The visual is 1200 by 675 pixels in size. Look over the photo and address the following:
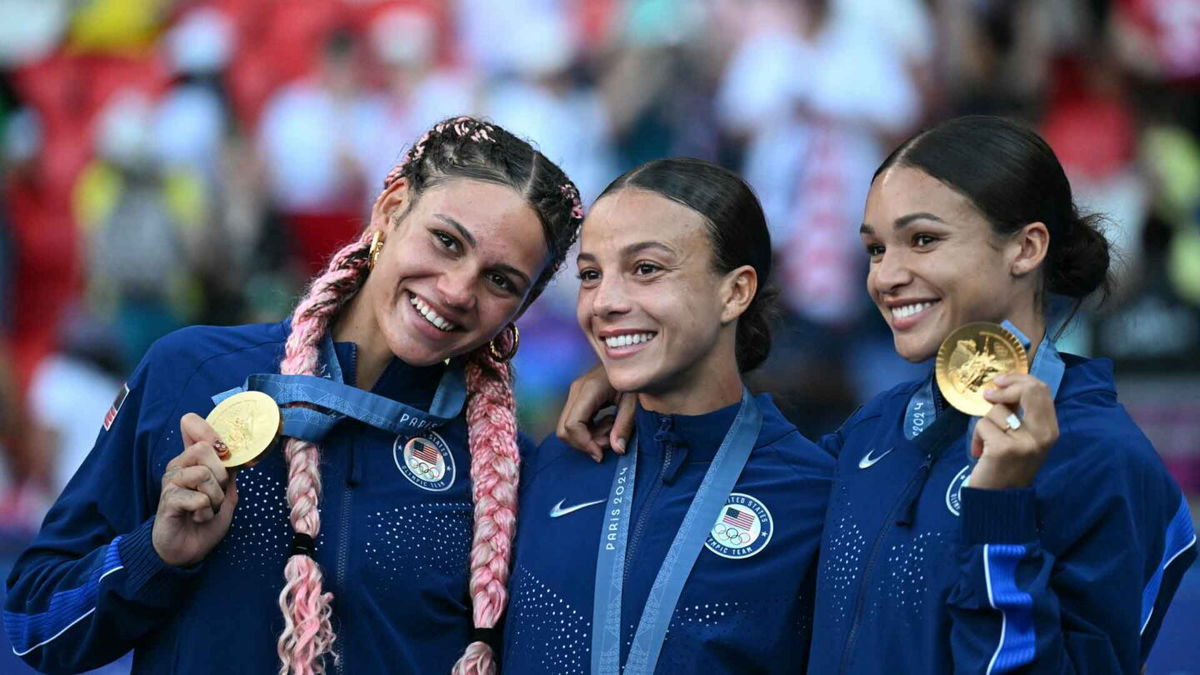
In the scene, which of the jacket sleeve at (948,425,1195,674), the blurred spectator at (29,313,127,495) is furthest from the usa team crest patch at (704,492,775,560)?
the blurred spectator at (29,313,127,495)

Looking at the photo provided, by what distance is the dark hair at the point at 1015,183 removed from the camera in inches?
118

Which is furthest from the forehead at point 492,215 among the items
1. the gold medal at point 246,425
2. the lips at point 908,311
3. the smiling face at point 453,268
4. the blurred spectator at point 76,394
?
Answer: the blurred spectator at point 76,394

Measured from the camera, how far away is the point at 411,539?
332 centimetres

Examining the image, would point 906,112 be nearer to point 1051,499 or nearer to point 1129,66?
point 1129,66

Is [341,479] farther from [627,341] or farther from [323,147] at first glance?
[323,147]

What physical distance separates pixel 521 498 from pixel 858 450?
79 centimetres

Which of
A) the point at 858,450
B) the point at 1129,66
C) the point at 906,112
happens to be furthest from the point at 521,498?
the point at 1129,66

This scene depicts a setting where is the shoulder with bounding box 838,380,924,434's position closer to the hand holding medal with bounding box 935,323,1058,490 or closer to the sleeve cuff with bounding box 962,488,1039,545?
the hand holding medal with bounding box 935,323,1058,490

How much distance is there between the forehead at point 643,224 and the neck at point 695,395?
284mm

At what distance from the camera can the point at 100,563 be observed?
3.13 metres

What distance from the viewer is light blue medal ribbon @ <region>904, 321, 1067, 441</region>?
2.88 metres

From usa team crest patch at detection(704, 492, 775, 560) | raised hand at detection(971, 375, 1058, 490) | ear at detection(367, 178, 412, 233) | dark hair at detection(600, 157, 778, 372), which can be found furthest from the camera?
ear at detection(367, 178, 412, 233)

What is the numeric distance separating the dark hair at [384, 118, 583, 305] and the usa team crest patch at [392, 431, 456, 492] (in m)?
0.40

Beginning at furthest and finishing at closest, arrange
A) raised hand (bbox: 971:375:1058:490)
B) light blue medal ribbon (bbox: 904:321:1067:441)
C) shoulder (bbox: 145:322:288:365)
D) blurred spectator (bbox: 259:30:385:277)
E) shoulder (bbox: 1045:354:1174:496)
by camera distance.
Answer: blurred spectator (bbox: 259:30:385:277), shoulder (bbox: 145:322:288:365), light blue medal ribbon (bbox: 904:321:1067:441), shoulder (bbox: 1045:354:1174:496), raised hand (bbox: 971:375:1058:490)
